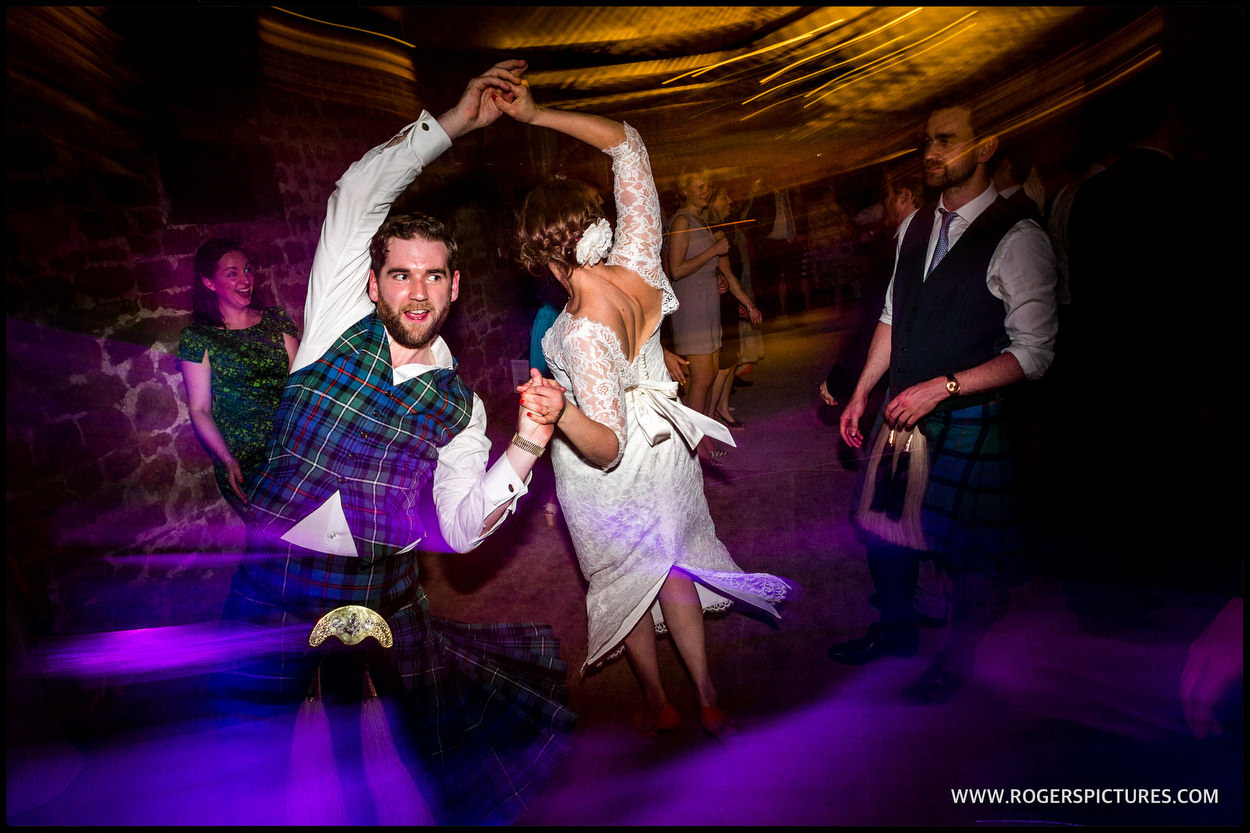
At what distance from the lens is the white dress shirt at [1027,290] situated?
1844mm

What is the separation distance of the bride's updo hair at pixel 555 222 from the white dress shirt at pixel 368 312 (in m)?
0.31

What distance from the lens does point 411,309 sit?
1689 millimetres

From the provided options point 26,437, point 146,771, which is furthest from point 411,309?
point 146,771

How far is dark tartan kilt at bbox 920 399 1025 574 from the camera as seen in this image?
2.03 meters

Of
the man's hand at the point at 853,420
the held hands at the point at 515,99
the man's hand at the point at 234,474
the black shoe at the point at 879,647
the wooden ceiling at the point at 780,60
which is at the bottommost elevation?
the black shoe at the point at 879,647

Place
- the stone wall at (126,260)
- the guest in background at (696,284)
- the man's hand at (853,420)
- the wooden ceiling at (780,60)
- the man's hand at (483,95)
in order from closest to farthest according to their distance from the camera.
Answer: the man's hand at (483,95) → the stone wall at (126,260) → the man's hand at (853,420) → the wooden ceiling at (780,60) → the guest in background at (696,284)

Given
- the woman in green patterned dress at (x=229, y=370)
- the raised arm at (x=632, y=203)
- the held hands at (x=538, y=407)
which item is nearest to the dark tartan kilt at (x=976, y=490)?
the raised arm at (x=632, y=203)

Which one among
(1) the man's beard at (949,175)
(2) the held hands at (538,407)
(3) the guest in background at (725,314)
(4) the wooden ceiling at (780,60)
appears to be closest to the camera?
(2) the held hands at (538,407)

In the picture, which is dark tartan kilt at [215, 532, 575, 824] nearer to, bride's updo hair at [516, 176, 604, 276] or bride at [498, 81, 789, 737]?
bride at [498, 81, 789, 737]

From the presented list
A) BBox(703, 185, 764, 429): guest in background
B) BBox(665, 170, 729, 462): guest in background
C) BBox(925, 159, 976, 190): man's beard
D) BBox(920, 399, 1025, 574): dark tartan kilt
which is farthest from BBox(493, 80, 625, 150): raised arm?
BBox(703, 185, 764, 429): guest in background

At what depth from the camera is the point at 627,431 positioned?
199cm

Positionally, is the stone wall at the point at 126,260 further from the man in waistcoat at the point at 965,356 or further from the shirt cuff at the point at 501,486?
the man in waistcoat at the point at 965,356

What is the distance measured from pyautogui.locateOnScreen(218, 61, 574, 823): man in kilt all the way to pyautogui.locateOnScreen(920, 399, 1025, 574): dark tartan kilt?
4.53 feet

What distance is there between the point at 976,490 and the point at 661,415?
107 cm
